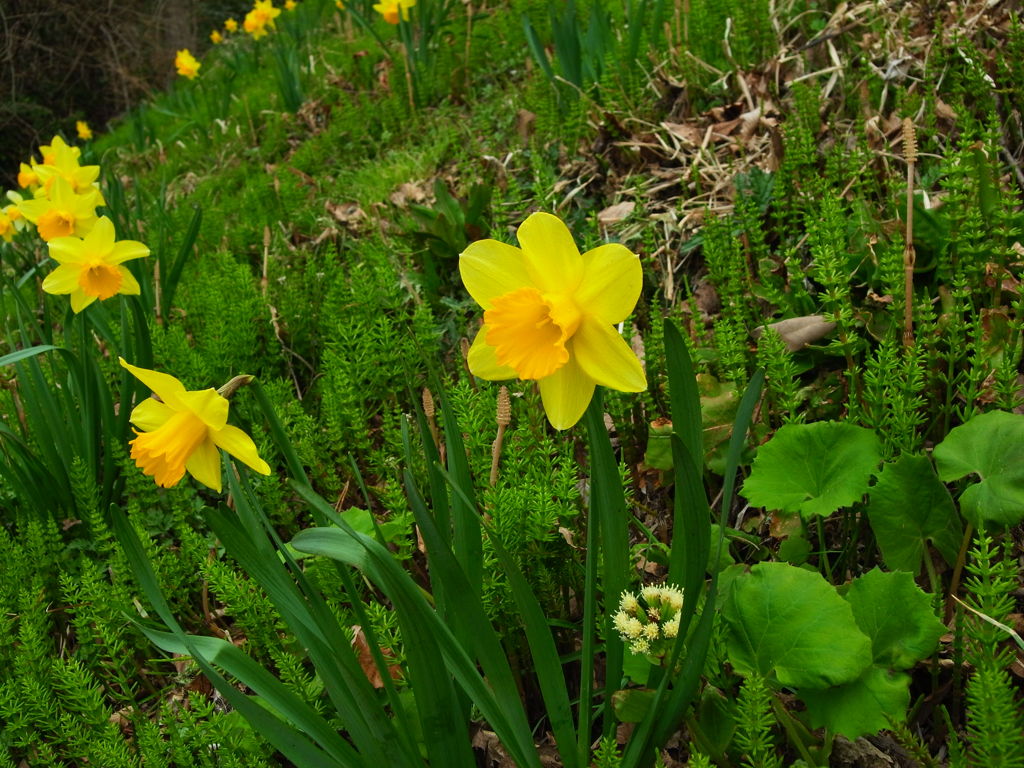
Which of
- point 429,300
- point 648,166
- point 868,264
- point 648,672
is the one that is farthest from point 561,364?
point 648,166

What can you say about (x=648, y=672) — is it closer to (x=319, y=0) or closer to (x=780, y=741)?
(x=780, y=741)

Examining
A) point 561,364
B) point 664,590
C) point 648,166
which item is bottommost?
point 648,166

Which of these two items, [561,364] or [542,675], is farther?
[542,675]

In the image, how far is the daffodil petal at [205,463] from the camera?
1.29m

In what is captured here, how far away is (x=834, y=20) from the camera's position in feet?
9.91

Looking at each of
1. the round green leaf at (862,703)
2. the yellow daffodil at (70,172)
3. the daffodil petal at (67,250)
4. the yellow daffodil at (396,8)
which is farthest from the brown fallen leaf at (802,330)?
the yellow daffodil at (396,8)

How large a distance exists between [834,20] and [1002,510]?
241cm

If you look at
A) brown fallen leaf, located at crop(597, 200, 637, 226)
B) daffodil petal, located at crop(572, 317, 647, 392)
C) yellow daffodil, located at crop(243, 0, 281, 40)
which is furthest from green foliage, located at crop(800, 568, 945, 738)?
yellow daffodil, located at crop(243, 0, 281, 40)

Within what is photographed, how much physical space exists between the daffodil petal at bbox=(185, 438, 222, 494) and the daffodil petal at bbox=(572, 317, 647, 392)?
63 cm

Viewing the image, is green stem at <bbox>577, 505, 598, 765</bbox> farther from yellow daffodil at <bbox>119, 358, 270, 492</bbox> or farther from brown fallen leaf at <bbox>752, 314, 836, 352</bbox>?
brown fallen leaf at <bbox>752, 314, 836, 352</bbox>

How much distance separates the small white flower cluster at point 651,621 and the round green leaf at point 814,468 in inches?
12.9

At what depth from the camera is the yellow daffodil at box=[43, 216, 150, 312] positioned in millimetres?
2244

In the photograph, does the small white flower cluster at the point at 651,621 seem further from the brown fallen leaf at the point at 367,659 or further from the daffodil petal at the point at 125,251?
the daffodil petal at the point at 125,251

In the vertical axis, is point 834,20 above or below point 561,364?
below
